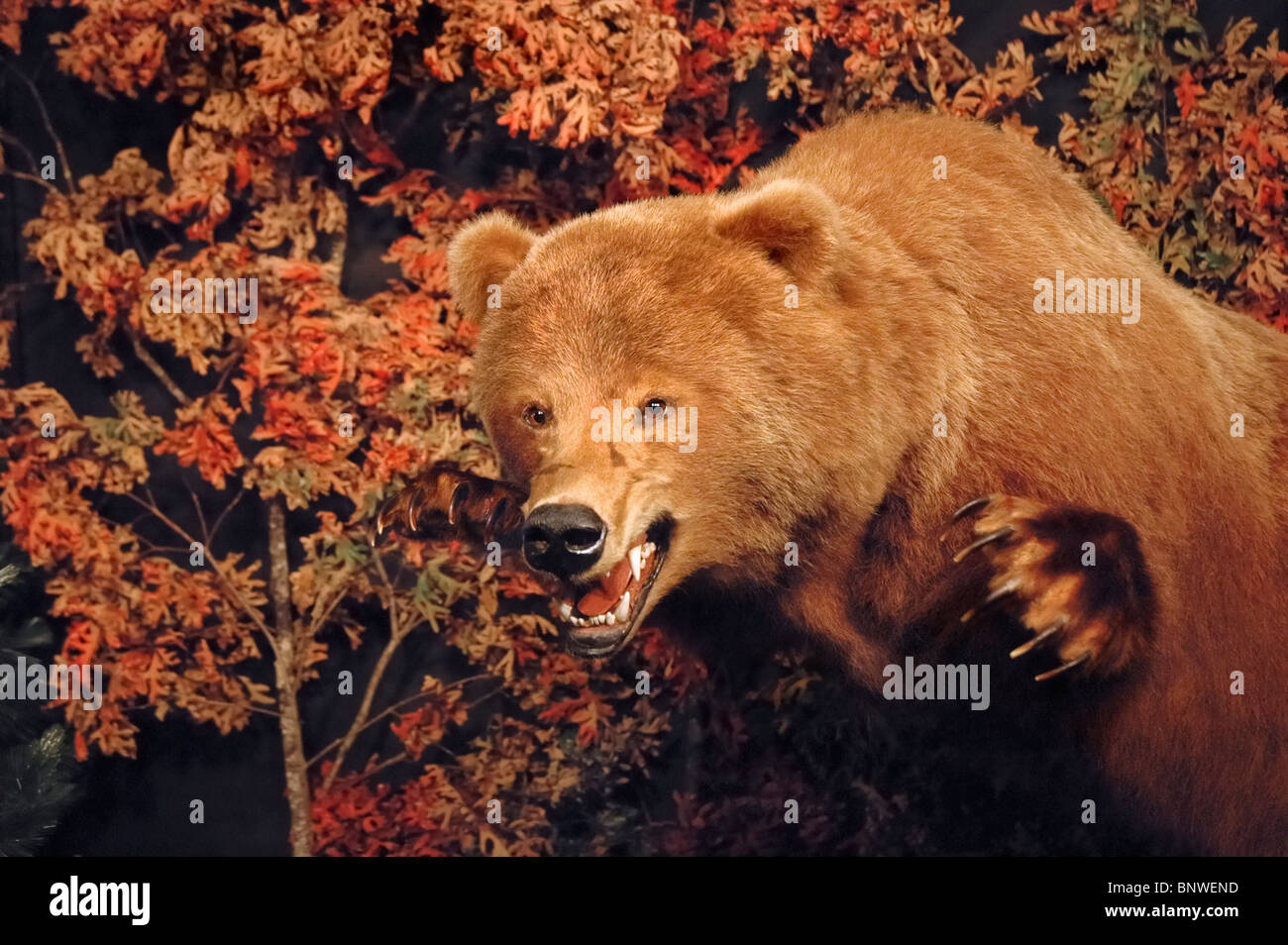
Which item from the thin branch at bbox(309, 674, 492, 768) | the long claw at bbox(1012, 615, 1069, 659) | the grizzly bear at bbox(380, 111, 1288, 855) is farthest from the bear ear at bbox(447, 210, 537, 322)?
the long claw at bbox(1012, 615, 1069, 659)

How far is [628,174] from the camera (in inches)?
136

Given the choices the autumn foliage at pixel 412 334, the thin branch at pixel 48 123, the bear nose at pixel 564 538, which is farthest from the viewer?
the thin branch at pixel 48 123

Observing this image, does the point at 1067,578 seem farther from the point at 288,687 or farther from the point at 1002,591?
the point at 288,687

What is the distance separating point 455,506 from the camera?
326cm

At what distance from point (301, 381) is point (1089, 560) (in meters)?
2.20

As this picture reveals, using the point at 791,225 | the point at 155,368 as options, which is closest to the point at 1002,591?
the point at 791,225

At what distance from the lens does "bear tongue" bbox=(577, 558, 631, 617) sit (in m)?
2.78

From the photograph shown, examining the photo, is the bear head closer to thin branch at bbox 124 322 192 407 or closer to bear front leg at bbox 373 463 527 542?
bear front leg at bbox 373 463 527 542

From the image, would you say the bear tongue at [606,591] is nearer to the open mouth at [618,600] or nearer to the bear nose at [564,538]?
the open mouth at [618,600]

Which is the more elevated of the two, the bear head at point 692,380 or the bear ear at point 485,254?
the bear ear at point 485,254

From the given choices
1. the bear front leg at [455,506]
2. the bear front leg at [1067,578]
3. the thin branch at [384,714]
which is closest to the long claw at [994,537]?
the bear front leg at [1067,578]

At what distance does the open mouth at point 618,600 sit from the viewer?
2782mm

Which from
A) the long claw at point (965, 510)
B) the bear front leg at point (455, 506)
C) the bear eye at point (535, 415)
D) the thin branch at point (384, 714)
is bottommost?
the thin branch at point (384, 714)
